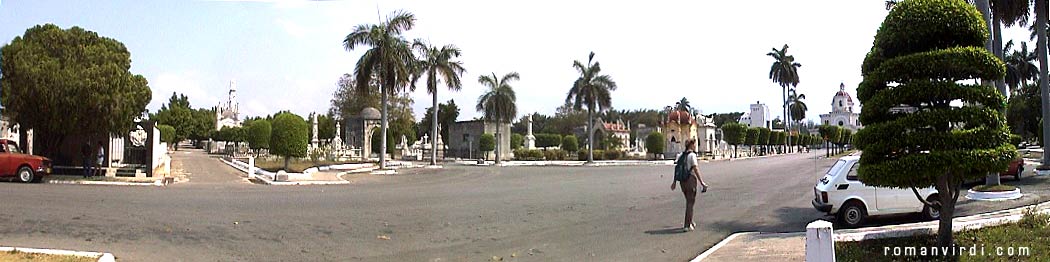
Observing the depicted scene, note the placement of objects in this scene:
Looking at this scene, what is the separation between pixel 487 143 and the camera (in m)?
60.1

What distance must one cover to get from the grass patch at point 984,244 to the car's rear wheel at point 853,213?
2850 millimetres

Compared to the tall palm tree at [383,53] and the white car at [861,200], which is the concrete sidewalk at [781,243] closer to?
the white car at [861,200]

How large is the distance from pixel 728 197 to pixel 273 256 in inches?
464

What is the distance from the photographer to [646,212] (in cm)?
1435

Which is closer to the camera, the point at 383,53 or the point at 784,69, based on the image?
the point at 383,53

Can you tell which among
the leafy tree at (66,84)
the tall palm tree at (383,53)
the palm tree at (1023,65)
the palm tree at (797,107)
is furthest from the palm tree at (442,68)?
the palm tree at (797,107)

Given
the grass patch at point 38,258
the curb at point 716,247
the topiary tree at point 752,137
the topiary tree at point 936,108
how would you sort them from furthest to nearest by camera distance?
1. the topiary tree at point 752,137
2. the curb at point 716,247
3. the grass patch at point 38,258
4. the topiary tree at point 936,108

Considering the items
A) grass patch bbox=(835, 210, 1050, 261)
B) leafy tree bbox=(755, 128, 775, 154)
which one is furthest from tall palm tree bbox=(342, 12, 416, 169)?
leafy tree bbox=(755, 128, 775, 154)

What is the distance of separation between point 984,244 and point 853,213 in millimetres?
3912

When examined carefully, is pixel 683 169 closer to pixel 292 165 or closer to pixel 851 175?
pixel 851 175

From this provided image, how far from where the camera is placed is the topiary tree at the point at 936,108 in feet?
24.7

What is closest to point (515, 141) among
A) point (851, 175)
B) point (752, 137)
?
point (752, 137)

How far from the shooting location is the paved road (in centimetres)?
959

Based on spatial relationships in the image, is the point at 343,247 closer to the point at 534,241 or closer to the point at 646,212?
the point at 534,241
